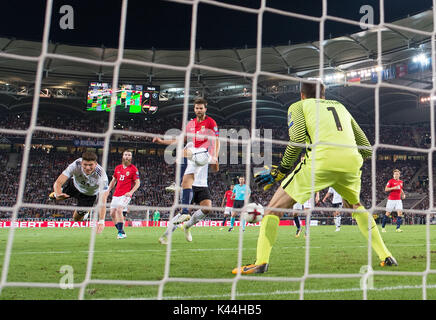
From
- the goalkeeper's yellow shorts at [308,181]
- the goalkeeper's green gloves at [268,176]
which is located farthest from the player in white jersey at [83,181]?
the goalkeeper's yellow shorts at [308,181]

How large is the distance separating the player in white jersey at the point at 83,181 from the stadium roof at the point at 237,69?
51.7ft

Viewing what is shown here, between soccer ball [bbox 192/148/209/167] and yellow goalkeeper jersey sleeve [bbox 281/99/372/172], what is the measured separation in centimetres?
241

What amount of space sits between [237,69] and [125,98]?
724 centimetres

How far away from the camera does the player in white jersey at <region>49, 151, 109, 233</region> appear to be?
19.3 feet

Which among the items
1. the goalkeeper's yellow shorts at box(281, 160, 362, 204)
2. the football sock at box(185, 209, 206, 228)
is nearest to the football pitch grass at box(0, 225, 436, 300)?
the football sock at box(185, 209, 206, 228)

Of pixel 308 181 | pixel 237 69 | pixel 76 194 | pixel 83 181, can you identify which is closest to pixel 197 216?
pixel 83 181

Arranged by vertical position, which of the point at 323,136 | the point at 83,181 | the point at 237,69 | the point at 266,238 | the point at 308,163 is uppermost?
the point at 237,69

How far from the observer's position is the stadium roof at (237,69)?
21797 mm

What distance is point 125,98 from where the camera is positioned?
24.0 meters

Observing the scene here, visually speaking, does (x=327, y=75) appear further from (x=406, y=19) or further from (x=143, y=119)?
(x=143, y=119)

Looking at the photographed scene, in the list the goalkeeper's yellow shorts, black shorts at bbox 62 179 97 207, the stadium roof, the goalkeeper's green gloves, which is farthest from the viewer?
the stadium roof

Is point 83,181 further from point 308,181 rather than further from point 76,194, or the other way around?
point 308,181

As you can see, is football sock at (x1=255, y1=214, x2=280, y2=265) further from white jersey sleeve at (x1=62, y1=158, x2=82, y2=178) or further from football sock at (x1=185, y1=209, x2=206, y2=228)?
white jersey sleeve at (x1=62, y1=158, x2=82, y2=178)

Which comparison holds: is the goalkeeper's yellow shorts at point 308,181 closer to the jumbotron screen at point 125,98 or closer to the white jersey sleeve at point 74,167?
the white jersey sleeve at point 74,167
